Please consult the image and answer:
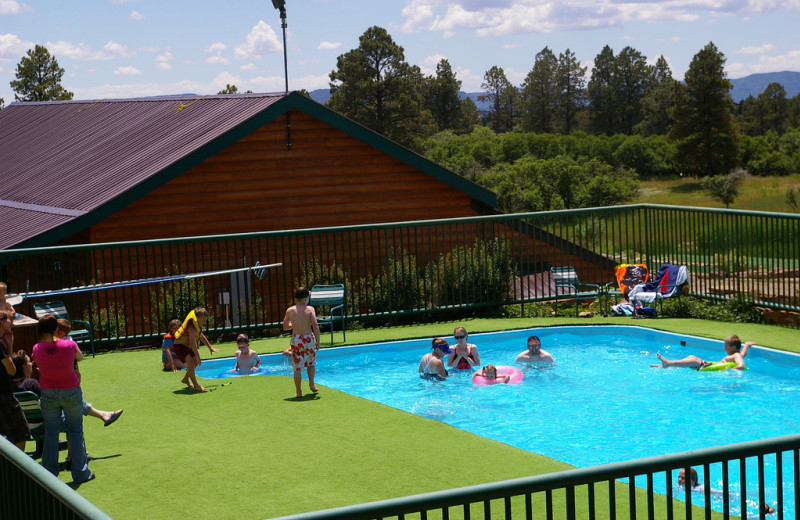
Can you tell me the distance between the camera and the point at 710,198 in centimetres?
6519

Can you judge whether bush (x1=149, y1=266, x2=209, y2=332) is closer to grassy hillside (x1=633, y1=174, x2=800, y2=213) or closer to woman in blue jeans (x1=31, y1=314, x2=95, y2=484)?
woman in blue jeans (x1=31, y1=314, x2=95, y2=484)

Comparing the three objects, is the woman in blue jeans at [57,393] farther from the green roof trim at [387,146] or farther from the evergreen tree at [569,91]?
the evergreen tree at [569,91]

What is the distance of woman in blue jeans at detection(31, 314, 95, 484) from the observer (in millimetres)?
8773

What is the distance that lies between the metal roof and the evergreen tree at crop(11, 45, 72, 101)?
31683mm

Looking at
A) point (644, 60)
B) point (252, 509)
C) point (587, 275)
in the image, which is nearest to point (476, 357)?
point (587, 275)

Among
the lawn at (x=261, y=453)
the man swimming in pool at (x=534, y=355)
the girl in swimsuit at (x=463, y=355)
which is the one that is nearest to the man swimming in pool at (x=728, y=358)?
the man swimming in pool at (x=534, y=355)

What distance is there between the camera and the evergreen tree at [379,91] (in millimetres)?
84500

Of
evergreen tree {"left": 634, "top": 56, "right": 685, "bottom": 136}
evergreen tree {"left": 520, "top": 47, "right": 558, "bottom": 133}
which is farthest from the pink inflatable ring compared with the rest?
evergreen tree {"left": 520, "top": 47, "right": 558, "bottom": 133}

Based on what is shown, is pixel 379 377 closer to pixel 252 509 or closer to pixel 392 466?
pixel 392 466

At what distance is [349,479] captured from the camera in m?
8.92

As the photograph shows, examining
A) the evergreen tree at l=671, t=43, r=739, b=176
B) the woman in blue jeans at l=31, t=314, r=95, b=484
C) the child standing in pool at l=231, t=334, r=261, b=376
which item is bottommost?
the child standing in pool at l=231, t=334, r=261, b=376

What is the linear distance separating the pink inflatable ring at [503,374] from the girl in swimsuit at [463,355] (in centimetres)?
36

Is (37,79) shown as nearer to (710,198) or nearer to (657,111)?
(710,198)

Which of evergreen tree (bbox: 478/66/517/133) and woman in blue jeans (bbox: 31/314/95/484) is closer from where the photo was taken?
woman in blue jeans (bbox: 31/314/95/484)
